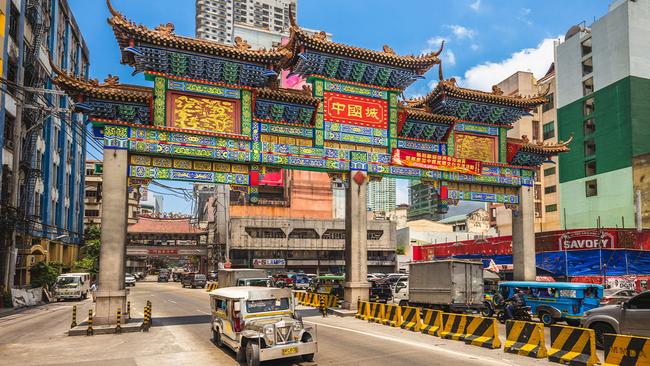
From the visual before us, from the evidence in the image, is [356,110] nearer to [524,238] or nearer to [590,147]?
[524,238]

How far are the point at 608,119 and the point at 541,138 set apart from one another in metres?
16.7

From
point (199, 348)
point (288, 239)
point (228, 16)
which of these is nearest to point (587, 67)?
point (288, 239)

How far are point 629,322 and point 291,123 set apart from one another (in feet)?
52.4

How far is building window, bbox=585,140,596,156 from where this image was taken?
69.0 meters

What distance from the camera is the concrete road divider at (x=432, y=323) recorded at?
18.0m

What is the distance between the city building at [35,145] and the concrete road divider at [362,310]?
1565 centimetres

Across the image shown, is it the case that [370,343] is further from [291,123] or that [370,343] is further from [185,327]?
[291,123]

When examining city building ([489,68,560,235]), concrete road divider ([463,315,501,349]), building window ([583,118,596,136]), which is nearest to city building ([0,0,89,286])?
concrete road divider ([463,315,501,349])

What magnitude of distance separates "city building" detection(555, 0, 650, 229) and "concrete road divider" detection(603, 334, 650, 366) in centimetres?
5015

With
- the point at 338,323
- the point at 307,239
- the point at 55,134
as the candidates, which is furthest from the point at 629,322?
the point at 307,239

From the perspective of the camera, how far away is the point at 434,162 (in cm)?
2664

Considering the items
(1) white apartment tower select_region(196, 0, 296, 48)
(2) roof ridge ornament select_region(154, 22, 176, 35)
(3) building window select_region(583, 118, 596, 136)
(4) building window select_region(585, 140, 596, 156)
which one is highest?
(1) white apartment tower select_region(196, 0, 296, 48)

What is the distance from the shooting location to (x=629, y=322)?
13898mm

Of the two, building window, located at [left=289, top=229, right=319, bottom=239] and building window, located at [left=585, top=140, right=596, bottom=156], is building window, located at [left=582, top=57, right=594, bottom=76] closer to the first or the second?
building window, located at [left=585, top=140, right=596, bottom=156]
